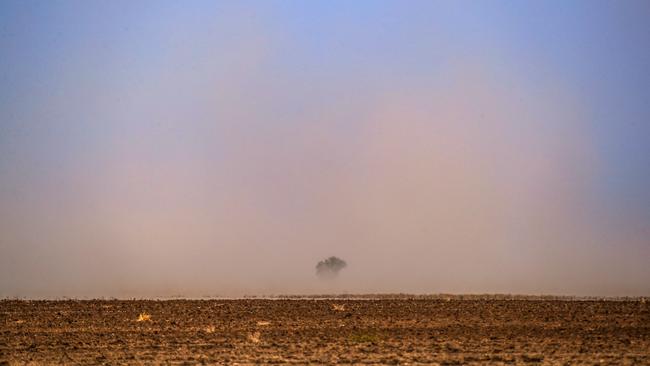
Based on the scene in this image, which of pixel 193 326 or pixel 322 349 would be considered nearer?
pixel 322 349

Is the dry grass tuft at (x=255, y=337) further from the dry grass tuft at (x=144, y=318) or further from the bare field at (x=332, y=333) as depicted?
the dry grass tuft at (x=144, y=318)

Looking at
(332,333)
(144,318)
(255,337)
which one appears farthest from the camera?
(144,318)

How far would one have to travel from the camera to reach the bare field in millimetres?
24609

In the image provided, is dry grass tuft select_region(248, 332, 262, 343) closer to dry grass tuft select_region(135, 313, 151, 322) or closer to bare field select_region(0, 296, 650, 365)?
bare field select_region(0, 296, 650, 365)

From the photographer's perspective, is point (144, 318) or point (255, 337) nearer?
point (255, 337)

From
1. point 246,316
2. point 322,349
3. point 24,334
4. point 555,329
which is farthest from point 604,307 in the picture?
point 24,334

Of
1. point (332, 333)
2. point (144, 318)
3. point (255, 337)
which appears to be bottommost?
point (255, 337)

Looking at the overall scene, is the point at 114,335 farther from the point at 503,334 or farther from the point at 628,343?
the point at 628,343

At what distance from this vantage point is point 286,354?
82.6ft

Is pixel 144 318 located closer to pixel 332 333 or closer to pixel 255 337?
pixel 255 337

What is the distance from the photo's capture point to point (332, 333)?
31078 millimetres

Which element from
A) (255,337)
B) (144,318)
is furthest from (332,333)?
(144,318)

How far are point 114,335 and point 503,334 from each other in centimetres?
1590

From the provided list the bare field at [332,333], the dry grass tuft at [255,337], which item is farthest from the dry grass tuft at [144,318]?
the dry grass tuft at [255,337]
